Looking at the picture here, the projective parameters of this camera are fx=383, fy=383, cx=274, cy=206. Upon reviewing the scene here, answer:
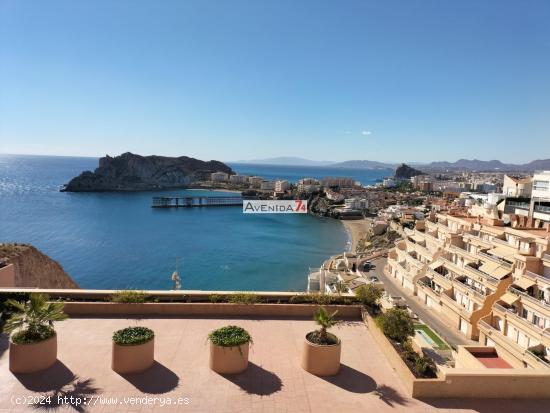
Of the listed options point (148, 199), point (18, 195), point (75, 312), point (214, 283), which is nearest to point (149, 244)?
point (214, 283)

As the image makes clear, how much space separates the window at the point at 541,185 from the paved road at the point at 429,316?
37.9 feet

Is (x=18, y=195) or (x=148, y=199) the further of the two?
(x=148, y=199)

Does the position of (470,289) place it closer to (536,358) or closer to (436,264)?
(436,264)

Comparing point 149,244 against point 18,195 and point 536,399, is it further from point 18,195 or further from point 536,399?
point 18,195

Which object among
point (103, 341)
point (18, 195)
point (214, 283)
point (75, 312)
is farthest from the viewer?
point (18, 195)

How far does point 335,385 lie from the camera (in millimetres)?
6777

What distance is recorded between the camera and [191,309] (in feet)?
31.1

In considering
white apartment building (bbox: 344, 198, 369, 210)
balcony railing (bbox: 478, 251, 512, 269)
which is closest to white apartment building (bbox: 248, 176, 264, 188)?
white apartment building (bbox: 344, 198, 369, 210)

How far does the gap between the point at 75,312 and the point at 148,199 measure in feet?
360

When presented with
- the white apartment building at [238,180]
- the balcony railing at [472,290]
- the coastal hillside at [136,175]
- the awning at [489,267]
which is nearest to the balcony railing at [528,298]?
the awning at [489,267]

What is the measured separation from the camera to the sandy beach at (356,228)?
65.7 m

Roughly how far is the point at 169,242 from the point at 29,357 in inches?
2112

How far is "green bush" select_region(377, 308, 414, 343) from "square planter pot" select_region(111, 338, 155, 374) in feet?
16.1

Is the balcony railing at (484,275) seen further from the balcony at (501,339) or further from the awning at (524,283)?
the balcony at (501,339)
